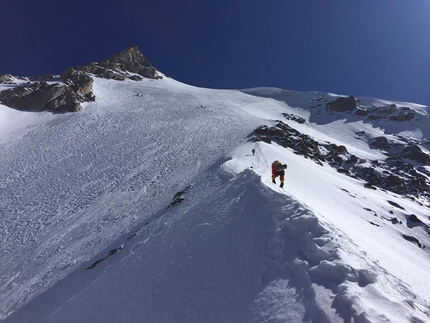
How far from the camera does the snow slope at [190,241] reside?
634 cm

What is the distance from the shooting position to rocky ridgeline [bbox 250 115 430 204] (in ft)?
123

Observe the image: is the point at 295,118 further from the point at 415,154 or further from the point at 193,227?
the point at 193,227

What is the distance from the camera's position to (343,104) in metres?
79.9

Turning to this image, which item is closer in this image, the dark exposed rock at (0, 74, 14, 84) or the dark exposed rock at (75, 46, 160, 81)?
the dark exposed rock at (0, 74, 14, 84)

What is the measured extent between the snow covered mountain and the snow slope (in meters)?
0.06

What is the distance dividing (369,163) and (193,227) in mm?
44184

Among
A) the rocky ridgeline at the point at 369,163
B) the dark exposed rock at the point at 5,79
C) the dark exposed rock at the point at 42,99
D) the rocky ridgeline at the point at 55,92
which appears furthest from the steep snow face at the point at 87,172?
the dark exposed rock at the point at 5,79

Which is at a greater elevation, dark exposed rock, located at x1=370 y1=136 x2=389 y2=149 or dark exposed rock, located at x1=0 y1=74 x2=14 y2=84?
dark exposed rock, located at x1=0 y1=74 x2=14 y2=84

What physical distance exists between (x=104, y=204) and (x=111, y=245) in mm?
6900

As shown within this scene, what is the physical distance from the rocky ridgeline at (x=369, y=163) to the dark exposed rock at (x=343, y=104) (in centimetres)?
2771

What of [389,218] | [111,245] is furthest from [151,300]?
[389,218]

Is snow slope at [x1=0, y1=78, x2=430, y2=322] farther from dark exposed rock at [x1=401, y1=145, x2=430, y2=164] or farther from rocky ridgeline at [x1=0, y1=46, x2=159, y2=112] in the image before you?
dark exposed rock at [x1=401, y1=145, x2=430, y2=164]

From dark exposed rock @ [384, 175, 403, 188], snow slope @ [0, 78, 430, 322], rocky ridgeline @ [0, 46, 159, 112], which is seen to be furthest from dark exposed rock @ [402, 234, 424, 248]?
rocky ridgeline @ [0, 46, 159, 112]

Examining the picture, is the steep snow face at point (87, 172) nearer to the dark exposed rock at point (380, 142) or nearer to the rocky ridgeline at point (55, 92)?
the rocky ridgeline at point (55, 92)
